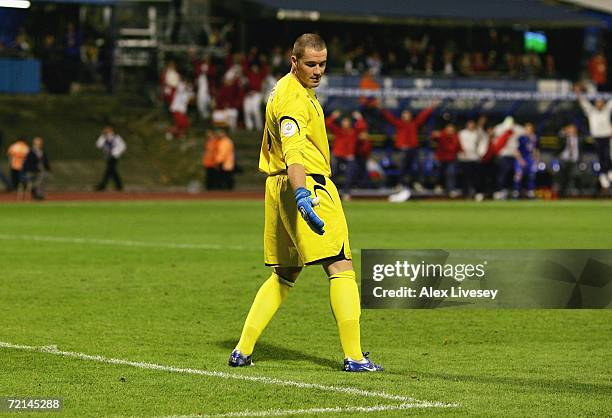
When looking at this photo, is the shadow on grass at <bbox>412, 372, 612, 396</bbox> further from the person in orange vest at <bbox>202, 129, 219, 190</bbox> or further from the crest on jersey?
the person in orange vest at <bbox>202, 129, 219, 190</bbox>

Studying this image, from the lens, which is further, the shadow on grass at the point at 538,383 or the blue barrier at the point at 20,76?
the blue barrier at the point at 20,76

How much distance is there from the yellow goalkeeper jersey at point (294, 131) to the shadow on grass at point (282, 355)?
4.37 feet

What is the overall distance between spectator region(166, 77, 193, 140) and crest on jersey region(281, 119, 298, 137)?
3169 cm

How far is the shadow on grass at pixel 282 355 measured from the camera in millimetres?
10086

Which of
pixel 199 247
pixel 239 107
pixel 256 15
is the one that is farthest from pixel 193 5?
pixel 199 247

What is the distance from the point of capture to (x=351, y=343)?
9.52m

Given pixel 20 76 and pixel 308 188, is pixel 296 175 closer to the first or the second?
pixel 308 188

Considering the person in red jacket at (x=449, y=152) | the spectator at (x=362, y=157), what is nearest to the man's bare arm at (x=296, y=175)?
the spectator at (x=362, y=157)

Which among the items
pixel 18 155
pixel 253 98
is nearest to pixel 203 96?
pixel 253 98

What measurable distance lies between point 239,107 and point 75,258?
24219 mm

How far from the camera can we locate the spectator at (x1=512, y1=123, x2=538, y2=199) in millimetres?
36281

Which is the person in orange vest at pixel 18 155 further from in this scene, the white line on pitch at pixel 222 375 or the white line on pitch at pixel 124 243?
the white line on pitch at pixel 222 375

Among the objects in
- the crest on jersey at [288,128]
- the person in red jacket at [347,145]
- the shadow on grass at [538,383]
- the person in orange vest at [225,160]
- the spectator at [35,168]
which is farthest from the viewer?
the person in orange vest at [225,160]

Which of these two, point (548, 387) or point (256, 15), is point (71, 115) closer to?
point (256, 15)
